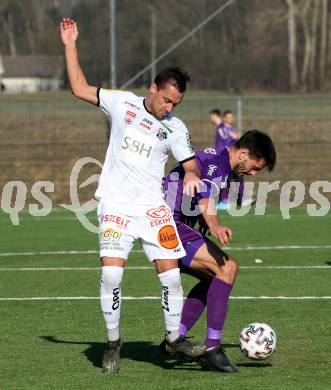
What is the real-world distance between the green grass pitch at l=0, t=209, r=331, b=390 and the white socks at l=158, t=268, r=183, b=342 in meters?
0.29

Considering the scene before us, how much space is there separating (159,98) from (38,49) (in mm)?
25884

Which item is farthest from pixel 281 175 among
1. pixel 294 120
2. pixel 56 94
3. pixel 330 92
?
pixel 56 94

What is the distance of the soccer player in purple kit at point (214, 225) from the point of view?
8023 mm

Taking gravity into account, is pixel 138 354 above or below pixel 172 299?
below

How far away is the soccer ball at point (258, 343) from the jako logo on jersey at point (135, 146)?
1.57m

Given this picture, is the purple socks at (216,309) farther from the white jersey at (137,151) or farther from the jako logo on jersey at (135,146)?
the jako logo on jersey at (135,146)

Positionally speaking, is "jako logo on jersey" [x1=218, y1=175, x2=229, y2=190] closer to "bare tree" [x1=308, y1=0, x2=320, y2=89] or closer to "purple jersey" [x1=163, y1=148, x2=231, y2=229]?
"purple jersey" [x1=163, y1=148, x2=231, y2=229]

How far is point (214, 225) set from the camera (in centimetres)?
796

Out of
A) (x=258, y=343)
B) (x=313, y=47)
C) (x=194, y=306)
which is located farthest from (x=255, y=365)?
(x=313, y=47)

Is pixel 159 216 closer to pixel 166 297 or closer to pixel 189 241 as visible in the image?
pixel 189 241

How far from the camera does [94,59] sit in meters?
27.9

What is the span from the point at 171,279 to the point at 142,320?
2371 mm

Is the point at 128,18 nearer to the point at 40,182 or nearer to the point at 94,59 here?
the point at 94,59

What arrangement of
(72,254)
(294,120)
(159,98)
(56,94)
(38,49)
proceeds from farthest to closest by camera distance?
(56,94) < (38,49) < (294,120) < (72,254) < (159,98)
